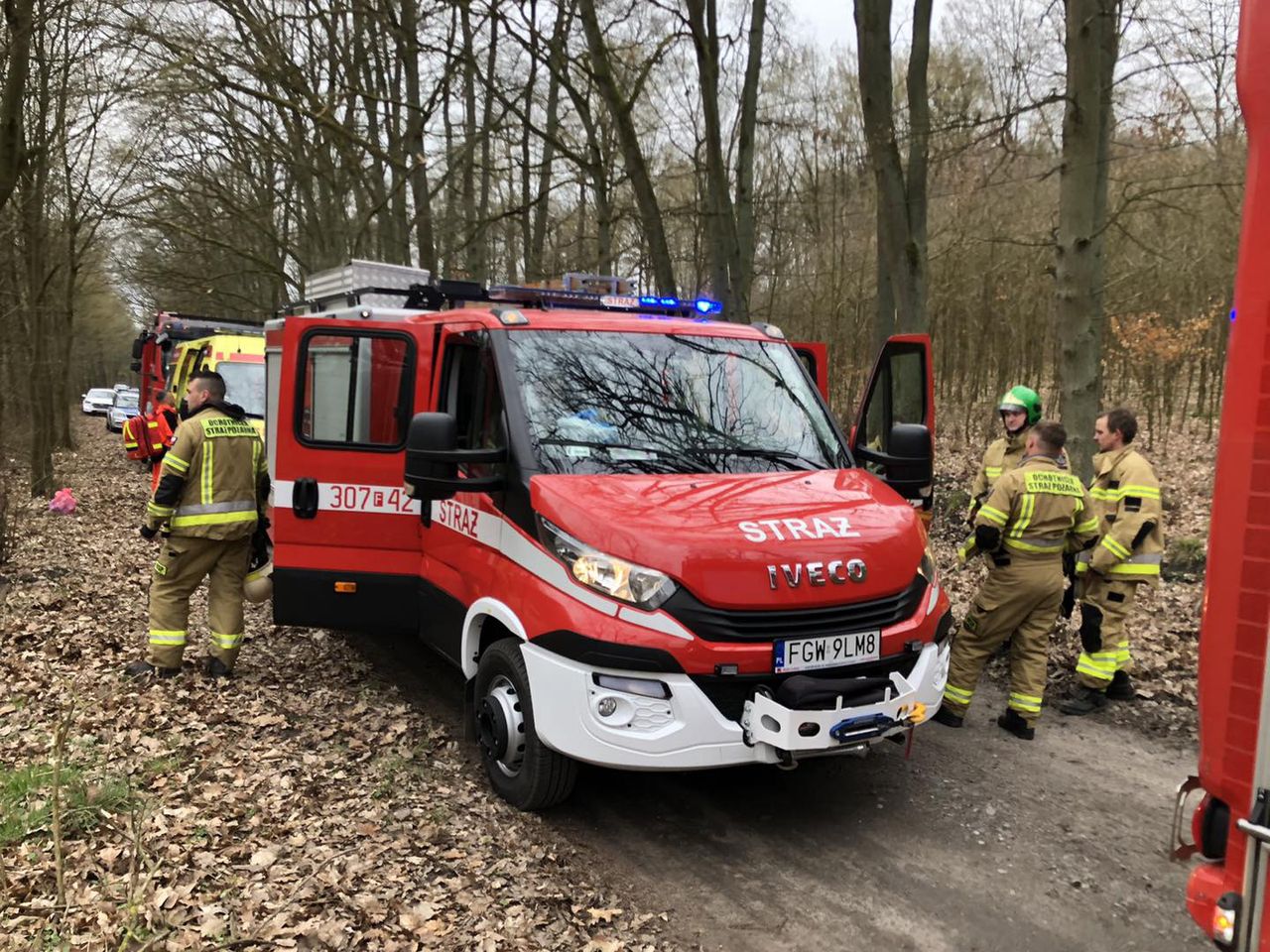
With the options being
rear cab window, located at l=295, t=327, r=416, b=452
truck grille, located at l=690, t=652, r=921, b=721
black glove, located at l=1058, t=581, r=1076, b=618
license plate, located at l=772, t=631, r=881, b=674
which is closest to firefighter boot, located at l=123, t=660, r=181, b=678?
rear cab window, located at l=295, t=327, r=416, b=452

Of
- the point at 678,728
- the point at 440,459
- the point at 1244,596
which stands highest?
the point at 440,459

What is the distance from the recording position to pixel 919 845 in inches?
157

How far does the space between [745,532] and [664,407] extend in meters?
1.09

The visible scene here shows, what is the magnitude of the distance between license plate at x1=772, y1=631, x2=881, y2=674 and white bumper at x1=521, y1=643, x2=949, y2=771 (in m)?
0.19

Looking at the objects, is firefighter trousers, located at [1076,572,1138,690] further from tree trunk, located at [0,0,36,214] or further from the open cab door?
tree trunk, located at [0,0,36,214]

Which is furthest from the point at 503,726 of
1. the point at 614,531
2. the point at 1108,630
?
the point at 1108,630

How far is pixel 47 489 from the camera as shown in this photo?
14406 mm

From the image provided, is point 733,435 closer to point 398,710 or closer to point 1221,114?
point 398,710

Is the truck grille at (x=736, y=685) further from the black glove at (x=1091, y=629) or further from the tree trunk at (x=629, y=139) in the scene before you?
the tree trunk at (x=629, y=139)

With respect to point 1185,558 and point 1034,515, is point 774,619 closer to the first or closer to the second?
point 1034,515

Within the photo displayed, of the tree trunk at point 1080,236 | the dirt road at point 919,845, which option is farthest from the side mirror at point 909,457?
the tree trunk at point 1080,236

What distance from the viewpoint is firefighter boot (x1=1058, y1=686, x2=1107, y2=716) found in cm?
555

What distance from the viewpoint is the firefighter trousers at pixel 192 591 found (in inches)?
223

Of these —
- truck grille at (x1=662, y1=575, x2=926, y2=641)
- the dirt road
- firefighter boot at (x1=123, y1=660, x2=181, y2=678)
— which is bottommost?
the dirt road
